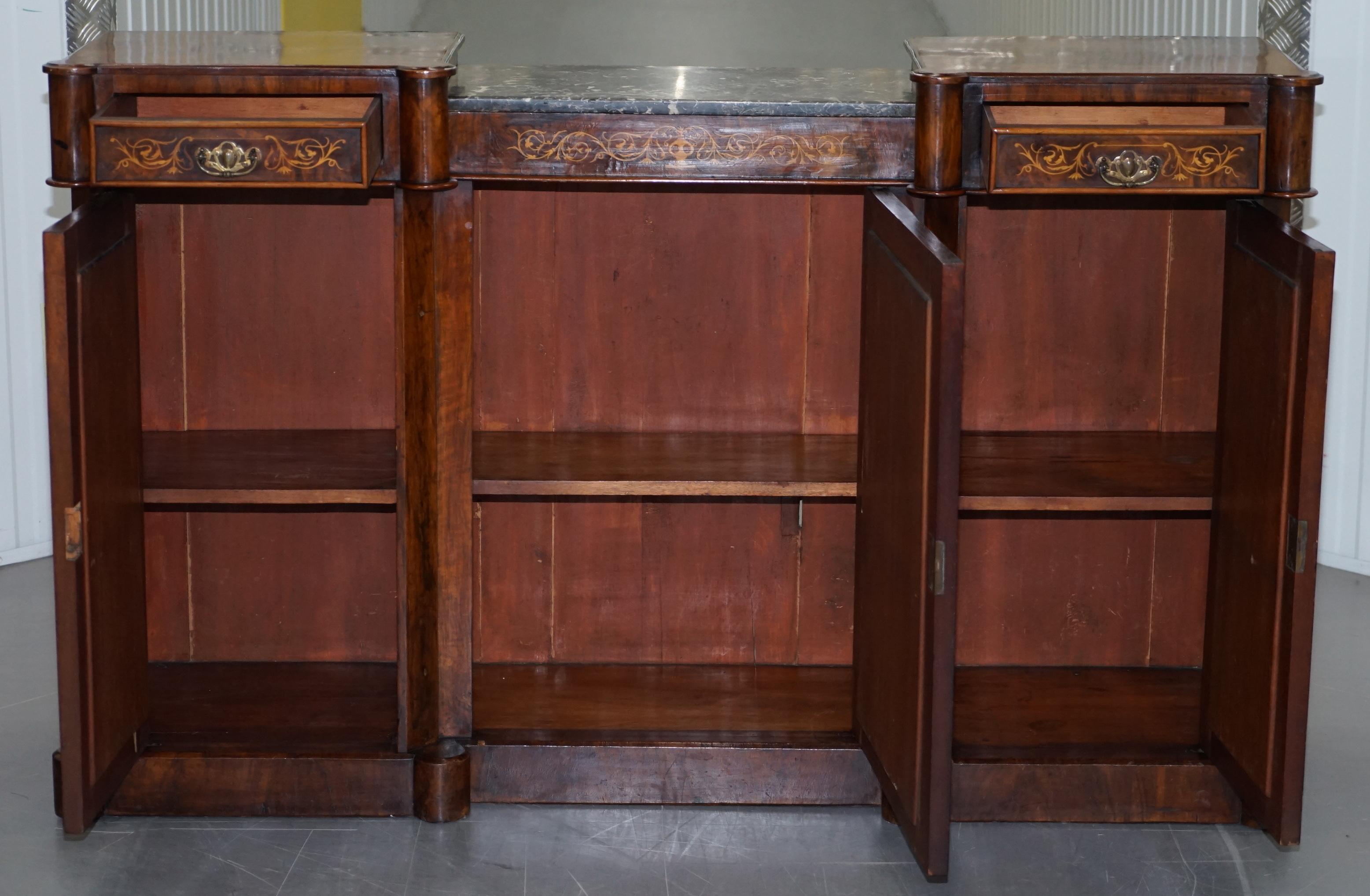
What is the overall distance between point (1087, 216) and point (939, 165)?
2.35 ft

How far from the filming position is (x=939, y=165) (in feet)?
8.38

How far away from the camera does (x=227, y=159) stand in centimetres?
245

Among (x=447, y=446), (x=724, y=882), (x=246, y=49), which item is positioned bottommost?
(x=724, y=882)

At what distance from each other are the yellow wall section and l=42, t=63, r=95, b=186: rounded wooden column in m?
3.96

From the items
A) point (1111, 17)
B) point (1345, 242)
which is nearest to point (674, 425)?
point (1345, 242)

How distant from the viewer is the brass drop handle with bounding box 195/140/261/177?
245 cm

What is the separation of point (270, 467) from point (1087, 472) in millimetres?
1480

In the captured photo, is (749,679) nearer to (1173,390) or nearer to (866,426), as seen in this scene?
(866,426)

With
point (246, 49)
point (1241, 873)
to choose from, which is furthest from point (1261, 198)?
point (246, 49)

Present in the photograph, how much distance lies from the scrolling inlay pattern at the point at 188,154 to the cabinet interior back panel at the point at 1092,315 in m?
1.31

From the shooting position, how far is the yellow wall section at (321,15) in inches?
281

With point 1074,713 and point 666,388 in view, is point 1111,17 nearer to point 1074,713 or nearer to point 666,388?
point 666,388

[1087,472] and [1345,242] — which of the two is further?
[1345,242]

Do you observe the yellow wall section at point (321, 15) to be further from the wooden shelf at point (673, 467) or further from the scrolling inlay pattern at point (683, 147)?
the scrolling inlay pattern at point (683, 147)
